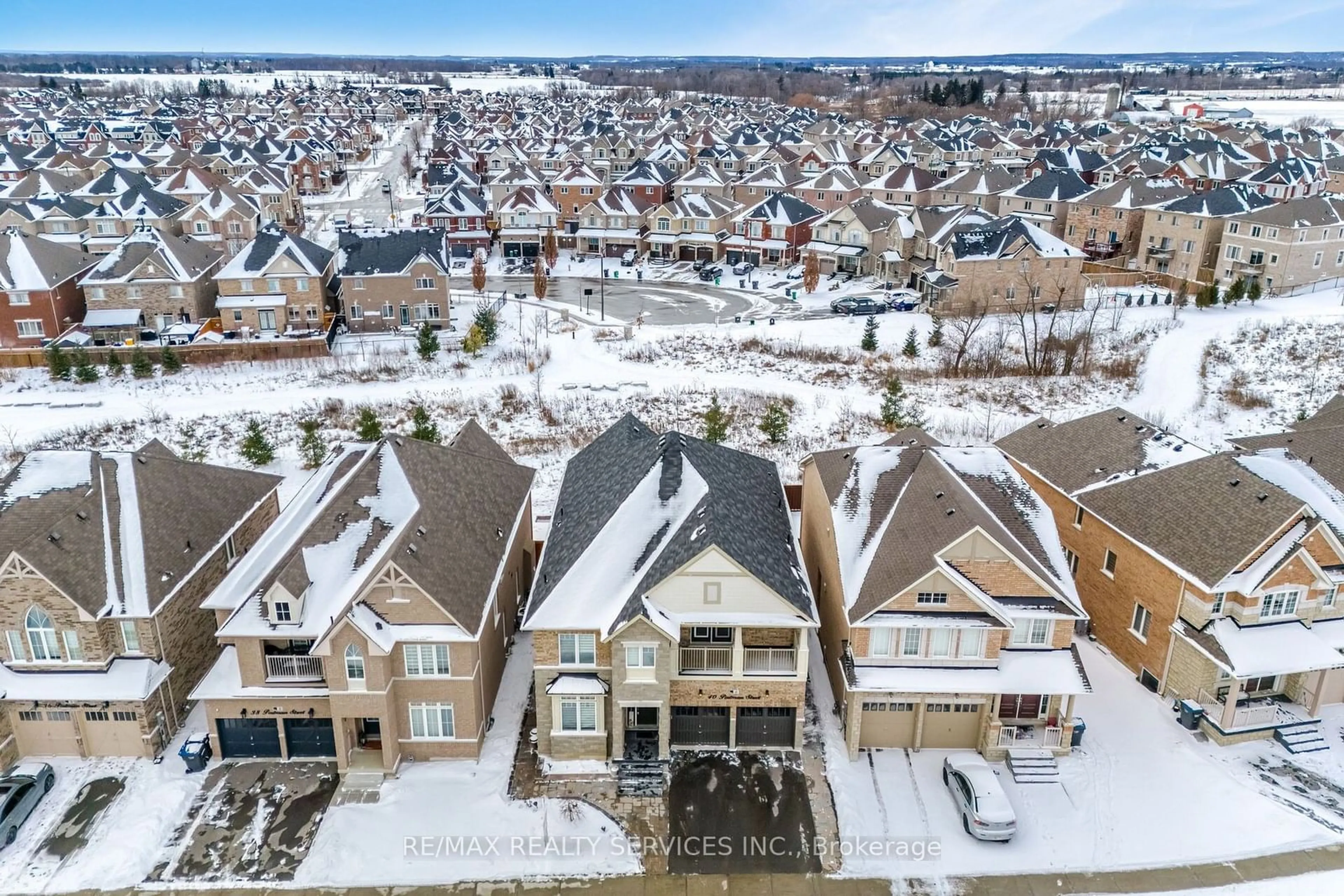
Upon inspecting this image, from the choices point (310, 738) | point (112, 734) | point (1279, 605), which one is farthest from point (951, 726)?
point (112, 734)

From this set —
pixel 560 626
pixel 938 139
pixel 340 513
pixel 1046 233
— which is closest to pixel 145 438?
pixel 340 513

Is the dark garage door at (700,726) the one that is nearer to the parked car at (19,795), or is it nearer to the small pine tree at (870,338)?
the parked car at (19,795)

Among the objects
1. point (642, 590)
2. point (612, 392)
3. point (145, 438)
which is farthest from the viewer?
point (612, 392)

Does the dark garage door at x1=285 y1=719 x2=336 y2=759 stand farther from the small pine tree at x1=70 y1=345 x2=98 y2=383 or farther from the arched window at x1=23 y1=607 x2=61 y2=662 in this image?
the small pine tree at x1=70 y1=345 x2=98 y2=383

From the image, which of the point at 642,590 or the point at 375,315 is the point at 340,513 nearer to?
the point at 642,590

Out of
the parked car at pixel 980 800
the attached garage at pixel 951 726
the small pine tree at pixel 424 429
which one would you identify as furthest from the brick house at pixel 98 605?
the parked car at pixel 980 800

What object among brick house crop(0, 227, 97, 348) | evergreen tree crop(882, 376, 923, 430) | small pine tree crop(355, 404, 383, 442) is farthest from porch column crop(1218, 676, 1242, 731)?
brick house crop(0, 227, 97, 348)

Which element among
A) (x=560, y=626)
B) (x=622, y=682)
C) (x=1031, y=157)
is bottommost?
(x=622, y=682)
